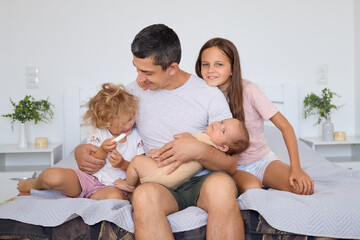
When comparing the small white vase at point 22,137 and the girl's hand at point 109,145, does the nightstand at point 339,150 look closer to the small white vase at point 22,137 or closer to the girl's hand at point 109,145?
the girl's hand at point 109,145

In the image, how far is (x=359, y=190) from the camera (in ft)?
5.49

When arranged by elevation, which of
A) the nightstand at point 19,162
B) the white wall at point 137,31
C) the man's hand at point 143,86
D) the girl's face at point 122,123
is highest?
the white wall at point 137,31

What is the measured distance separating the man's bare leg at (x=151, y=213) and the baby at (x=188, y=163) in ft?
0.38

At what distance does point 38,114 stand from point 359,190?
7.88 ft

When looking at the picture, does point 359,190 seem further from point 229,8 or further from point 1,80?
point 1,80

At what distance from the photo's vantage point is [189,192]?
1590mm

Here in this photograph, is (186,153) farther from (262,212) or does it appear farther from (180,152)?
(262,212)

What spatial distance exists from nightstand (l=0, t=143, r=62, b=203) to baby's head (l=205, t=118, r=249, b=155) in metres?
1.68

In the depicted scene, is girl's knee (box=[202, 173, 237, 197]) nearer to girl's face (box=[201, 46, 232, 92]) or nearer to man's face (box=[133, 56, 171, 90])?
man's face (box=[133, 56, 171, 90])

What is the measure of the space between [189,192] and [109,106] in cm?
48

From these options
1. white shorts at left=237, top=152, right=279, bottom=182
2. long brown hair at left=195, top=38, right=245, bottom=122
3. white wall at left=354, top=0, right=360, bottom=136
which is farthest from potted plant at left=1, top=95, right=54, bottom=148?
white wall at left=354, top=0, right=360, bottom=136

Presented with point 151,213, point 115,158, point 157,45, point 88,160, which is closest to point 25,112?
point 88,160

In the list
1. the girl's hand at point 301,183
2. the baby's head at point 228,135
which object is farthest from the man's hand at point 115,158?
the girl's hand at point 301,183

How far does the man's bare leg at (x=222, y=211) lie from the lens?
134cm
